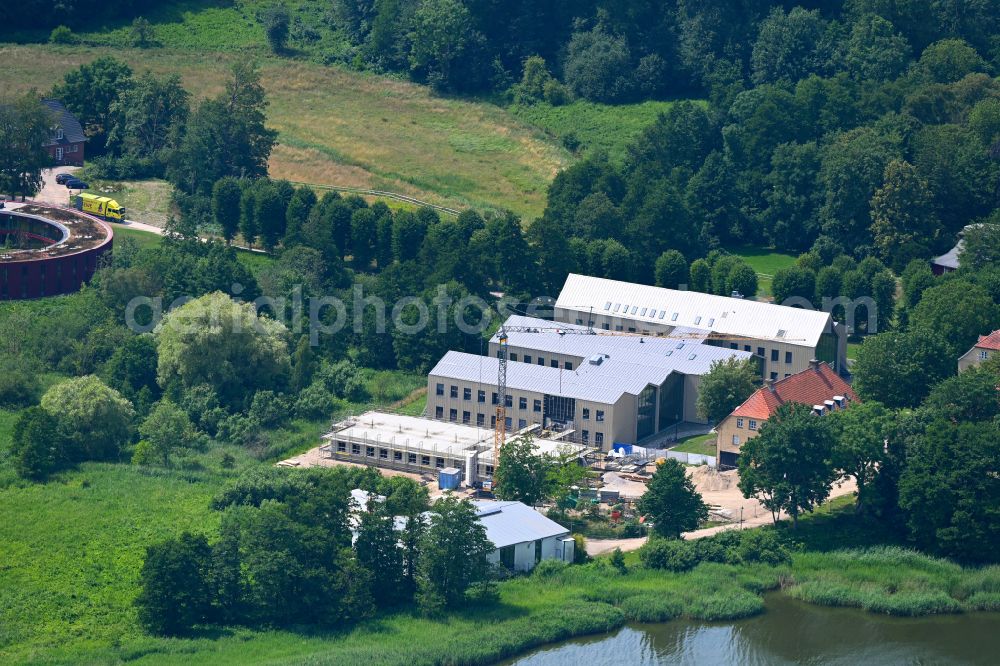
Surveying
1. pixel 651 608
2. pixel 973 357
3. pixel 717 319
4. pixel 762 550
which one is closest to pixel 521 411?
pixel 717 319

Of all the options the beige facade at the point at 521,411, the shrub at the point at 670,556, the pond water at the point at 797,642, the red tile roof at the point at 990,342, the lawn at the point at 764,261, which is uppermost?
the lawn at the point at 764,261

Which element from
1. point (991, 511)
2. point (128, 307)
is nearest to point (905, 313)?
point (991, 511)

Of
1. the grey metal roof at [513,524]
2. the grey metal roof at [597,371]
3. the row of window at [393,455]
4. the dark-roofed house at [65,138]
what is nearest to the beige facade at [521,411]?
the grey metal roof at [597,371]

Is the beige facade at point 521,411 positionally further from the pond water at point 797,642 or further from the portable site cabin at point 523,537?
the pond water at point 797,642

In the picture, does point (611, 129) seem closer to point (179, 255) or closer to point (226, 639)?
point (179, 255)

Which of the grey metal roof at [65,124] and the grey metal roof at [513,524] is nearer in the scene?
the grey metal roof at [513,524]

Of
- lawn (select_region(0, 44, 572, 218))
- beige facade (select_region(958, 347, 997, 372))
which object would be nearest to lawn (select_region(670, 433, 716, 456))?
beige facade (select_region(958, 347, 997, 372))

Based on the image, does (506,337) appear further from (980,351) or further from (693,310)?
(980,351)
